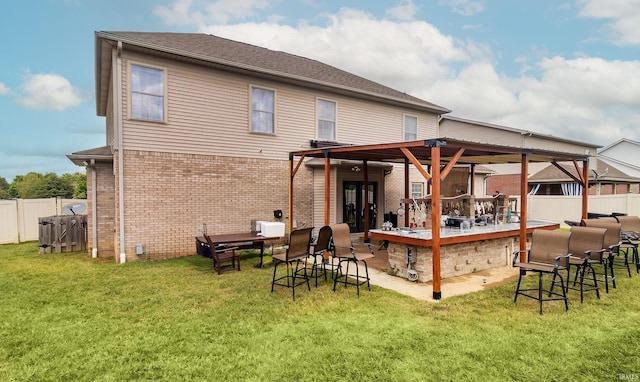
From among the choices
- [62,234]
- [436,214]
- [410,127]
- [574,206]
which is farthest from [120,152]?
[574,206]

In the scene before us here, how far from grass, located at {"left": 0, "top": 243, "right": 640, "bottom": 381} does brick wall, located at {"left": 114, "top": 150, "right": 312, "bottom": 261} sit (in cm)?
259

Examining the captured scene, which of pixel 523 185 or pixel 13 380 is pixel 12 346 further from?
pixel 523 185

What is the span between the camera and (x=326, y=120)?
12508 mm

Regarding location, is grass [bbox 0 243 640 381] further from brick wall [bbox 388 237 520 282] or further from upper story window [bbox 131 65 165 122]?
upper story window [bbox 131 65 165 122]

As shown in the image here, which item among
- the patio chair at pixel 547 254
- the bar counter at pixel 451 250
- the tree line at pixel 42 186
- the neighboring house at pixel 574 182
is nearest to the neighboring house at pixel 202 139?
the bar counter at pixel 451 250

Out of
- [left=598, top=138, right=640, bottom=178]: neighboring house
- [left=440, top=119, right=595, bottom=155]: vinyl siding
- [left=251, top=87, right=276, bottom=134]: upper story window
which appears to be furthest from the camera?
[left=598, top=138, right=640, bottom=178]: neighboring house

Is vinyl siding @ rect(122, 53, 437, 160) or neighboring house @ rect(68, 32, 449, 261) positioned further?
vinyl siding @ rect(122, 53, 437, 160)

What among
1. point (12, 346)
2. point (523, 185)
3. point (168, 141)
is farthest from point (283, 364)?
point (168, 141)

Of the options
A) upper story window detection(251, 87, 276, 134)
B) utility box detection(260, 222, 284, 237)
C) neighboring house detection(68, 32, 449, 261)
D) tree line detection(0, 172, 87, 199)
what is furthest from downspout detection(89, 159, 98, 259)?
tree line detection(0, 172, 87, 199)

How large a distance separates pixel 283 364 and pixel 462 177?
12.9 metres

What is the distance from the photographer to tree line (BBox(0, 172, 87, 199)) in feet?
184

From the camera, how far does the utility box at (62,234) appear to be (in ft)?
34.3

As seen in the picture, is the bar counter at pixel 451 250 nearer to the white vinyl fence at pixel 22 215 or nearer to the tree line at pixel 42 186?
the white vinyl fence at pixel 22 215

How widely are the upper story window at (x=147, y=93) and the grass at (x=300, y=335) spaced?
4682 millimetres
